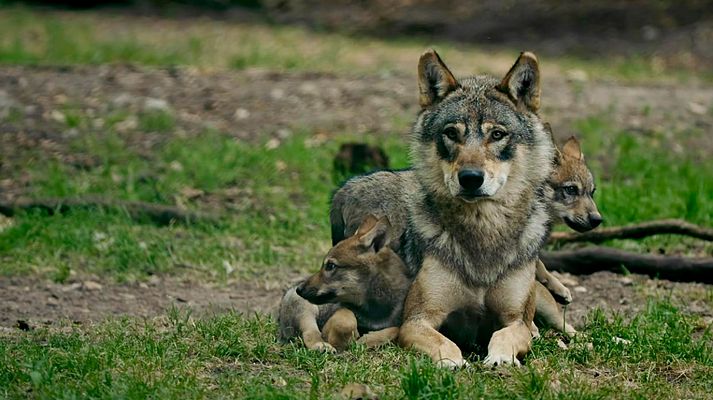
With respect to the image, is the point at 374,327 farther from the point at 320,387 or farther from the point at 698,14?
the point at 698,14

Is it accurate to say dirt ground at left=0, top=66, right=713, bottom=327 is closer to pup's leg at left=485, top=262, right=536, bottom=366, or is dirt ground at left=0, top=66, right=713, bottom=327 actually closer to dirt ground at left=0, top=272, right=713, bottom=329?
dirt ground at left=0, top=272, right=713, bottom=329

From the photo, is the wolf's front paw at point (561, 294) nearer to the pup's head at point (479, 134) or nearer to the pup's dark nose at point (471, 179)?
the pup's head at point (479, 134)

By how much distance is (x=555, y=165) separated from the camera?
22.8ft

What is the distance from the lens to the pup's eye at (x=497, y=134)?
6.06 meters

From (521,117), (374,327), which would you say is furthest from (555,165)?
(374,327)

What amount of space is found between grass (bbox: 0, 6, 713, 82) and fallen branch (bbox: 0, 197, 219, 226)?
15.8ft

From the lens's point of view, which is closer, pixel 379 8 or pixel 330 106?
pixel 330 106

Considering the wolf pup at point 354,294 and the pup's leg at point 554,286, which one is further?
the pup's leg at point 554,286

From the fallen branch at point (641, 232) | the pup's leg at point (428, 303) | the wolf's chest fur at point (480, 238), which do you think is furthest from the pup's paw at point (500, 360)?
the fallen branch at point (641, 232)

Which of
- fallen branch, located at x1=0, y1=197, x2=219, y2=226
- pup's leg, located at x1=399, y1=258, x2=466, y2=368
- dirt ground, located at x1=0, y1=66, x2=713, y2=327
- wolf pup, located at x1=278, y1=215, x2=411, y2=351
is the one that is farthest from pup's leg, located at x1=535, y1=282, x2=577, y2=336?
dirt ground, located at x1=0, y1=66, x2=713, y2=327

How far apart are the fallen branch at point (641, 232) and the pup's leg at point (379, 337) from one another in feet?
8.71

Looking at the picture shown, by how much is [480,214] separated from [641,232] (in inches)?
110

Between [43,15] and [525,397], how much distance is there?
14553 millimetres

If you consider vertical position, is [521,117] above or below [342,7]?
above
